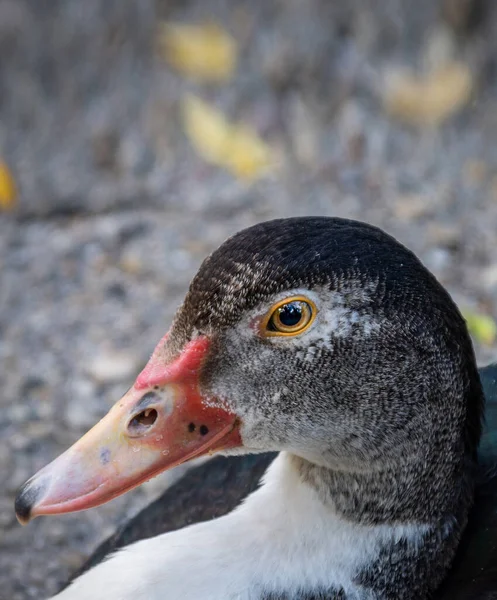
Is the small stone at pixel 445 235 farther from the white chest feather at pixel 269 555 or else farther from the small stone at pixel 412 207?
the white chest feather at pixel 269 555

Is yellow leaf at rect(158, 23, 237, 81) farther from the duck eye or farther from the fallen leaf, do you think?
the duck eye

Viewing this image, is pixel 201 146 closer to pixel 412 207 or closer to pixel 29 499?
pixel 412 207

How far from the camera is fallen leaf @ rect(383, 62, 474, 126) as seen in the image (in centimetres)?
358

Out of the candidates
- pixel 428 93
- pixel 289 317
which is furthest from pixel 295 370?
pixel 428 93

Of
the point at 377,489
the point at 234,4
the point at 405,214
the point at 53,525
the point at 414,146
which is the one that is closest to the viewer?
the point at 377,489

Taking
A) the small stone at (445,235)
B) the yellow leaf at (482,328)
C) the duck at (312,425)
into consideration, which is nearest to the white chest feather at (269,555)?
the duck at (312,425)

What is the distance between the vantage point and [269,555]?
5.25 ft

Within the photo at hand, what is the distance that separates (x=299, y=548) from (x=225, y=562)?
0.41 feet

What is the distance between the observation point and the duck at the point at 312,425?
1.48m

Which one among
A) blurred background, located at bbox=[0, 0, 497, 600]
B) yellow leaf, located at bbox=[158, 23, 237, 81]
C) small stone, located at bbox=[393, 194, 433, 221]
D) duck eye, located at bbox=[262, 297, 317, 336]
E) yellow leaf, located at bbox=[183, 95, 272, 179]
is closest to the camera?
duck eye, located at bbox=[262, 297, 317, 336]

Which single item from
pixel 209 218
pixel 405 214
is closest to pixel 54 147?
pixel 209 218

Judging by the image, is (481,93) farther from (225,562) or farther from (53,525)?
(225,562)

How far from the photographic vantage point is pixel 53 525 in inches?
95.1

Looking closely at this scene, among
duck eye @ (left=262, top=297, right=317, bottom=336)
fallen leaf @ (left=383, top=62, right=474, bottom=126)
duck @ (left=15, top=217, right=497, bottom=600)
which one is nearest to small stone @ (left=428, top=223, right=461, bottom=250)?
fallen leaf @ (left=383, top=62, right=474, bottom=126)
